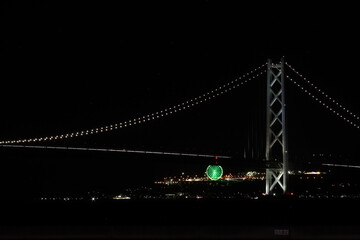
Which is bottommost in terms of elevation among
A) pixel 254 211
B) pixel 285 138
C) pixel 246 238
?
pixel 246 238

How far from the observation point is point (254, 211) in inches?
991

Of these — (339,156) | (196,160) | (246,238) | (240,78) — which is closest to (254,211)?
(196,160)

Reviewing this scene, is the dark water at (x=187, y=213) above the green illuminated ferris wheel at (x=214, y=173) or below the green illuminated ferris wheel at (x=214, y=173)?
below

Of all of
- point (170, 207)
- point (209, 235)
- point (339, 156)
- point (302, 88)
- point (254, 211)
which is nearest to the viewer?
point (209, 235)

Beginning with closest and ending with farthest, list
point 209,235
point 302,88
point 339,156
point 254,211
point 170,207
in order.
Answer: point 209,235, point 254,211, point 170,207, point 339,156, point 302,88

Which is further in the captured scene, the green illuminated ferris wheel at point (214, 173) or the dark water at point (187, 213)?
the dark water at point (187, 213)

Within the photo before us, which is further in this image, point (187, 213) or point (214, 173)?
point (187, 213)

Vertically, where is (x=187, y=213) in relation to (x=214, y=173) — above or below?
below

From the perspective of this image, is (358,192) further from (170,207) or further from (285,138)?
(170,207)

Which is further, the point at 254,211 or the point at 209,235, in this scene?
the point at 254,211

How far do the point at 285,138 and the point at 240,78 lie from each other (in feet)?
37.1

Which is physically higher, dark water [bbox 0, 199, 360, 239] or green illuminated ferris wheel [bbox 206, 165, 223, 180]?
green illuminated ferris wheel [bbox 206, 165, 223, 180]

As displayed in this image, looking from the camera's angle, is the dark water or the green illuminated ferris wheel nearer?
the green illuminated ferris wheel

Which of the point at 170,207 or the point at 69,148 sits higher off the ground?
the point at 69,148
